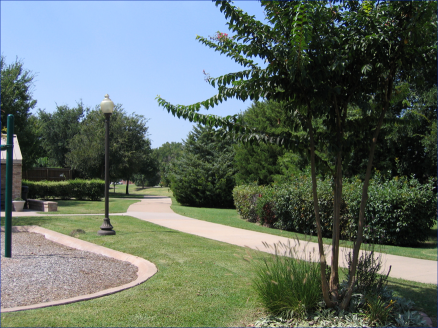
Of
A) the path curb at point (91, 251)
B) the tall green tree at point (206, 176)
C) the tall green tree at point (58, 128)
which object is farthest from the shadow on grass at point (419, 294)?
the tall green tree at point (58, 128)

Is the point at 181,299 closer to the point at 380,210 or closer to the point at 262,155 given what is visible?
the point at 380,210

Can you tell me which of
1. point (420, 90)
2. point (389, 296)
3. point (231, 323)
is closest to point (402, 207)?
point (389, 296)

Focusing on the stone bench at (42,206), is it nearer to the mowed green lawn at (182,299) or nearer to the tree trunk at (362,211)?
the mowed green lawn at (182,299)

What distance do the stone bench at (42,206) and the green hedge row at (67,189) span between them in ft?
24.2

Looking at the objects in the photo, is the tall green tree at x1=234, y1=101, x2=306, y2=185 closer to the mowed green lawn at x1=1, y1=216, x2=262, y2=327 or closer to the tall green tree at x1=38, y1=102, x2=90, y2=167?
the mowed green lawn at x1=1, y1=216, x2=262, y2=327

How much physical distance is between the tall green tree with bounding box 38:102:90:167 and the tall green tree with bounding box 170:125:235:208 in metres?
28.5

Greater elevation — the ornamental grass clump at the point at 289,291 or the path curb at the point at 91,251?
the ornamental grass clump at the point at 289,291

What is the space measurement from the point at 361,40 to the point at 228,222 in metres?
11.7

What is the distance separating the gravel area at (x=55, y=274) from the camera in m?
5.04

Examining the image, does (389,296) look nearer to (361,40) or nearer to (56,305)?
(361,40)

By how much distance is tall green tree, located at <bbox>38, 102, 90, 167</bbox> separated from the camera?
49938 mm

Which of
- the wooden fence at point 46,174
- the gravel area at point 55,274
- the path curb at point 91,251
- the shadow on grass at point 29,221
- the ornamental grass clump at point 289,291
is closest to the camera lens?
the ornamental grass clump at point 289,291

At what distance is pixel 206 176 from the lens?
2584 centimetres

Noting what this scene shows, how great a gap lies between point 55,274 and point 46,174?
30.1m
